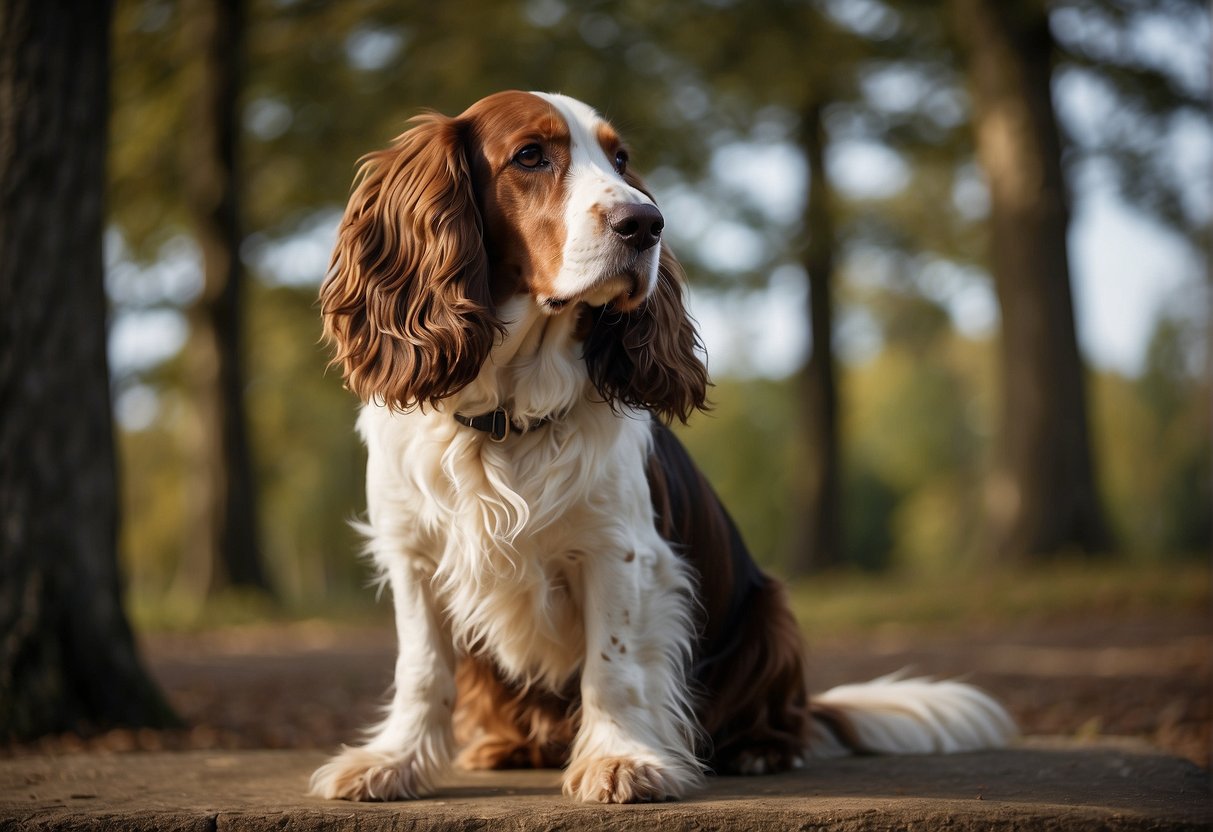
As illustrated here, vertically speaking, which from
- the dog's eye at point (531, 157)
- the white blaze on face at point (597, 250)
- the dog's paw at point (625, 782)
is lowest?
the dog's paw at point (625, 782)

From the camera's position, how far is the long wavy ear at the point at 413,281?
3.12 m

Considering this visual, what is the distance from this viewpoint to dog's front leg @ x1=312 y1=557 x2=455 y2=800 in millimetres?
3201

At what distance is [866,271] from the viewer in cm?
1956

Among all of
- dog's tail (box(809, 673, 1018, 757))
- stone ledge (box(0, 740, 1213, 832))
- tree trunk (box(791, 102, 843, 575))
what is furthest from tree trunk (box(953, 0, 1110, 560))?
stone ledge (box(0, 740, 1213, 832))

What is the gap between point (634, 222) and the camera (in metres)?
2.98

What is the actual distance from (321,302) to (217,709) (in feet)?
12.6

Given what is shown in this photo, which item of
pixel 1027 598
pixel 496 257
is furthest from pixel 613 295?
pixel 1027 598

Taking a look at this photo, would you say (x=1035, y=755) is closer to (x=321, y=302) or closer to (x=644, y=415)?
(x=644, y=415)

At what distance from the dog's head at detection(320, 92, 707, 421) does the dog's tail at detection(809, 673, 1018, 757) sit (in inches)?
51.7

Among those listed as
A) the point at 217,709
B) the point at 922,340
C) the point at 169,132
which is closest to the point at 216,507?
the point at 169,132

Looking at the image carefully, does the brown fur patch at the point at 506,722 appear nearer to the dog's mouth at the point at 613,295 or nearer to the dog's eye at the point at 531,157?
the dog's mouth at the point at 613,295

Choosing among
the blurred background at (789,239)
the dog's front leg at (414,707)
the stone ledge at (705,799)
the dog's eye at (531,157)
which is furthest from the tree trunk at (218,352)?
the dog's eye at (531,157)

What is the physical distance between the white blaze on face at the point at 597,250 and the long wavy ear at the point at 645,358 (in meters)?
0.20

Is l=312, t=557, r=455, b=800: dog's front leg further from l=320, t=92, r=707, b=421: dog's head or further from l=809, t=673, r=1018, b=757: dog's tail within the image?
l=809, t=673, r=1018, b=757: dog's tail
